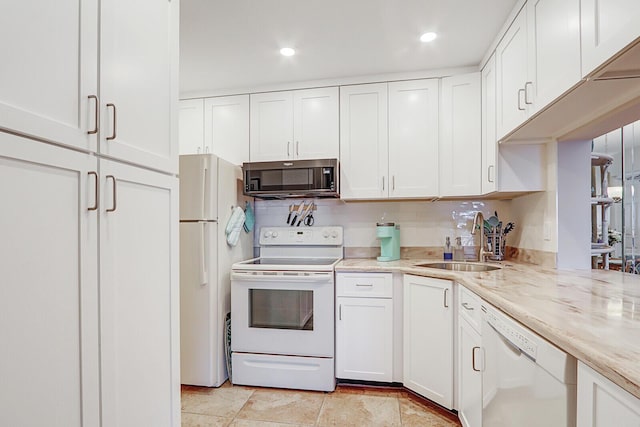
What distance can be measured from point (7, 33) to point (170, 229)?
696mm

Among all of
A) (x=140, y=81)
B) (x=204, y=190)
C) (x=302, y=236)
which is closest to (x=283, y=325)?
(x=302, y=236)

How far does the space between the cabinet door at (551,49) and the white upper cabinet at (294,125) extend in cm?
141

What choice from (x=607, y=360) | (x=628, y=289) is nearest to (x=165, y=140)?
(x=607, y=360)

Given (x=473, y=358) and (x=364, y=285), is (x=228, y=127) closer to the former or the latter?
(x=364, y=285)

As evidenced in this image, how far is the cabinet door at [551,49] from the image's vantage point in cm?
119

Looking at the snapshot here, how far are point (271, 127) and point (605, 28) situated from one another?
2.18 metres

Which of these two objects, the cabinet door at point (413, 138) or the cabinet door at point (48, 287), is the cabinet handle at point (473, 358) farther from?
the cabinet door at point (48, 287)

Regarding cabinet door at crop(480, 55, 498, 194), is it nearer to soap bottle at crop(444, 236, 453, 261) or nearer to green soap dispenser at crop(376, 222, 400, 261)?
soap bottle at crop(444, 236, 453, 261)

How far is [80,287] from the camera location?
0.84m

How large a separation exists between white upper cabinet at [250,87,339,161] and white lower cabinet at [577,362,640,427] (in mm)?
2157

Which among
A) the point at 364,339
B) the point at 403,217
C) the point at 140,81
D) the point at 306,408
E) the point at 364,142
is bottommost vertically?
the point at 306,408

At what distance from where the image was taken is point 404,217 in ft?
9.32

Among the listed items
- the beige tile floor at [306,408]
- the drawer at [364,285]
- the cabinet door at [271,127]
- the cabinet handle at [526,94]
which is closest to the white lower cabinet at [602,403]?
the cabinet handle at [526,94]

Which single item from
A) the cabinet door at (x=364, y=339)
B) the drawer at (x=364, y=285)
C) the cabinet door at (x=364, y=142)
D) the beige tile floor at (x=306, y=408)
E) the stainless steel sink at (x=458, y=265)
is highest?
the cabinet door at (x=364, y=142)
